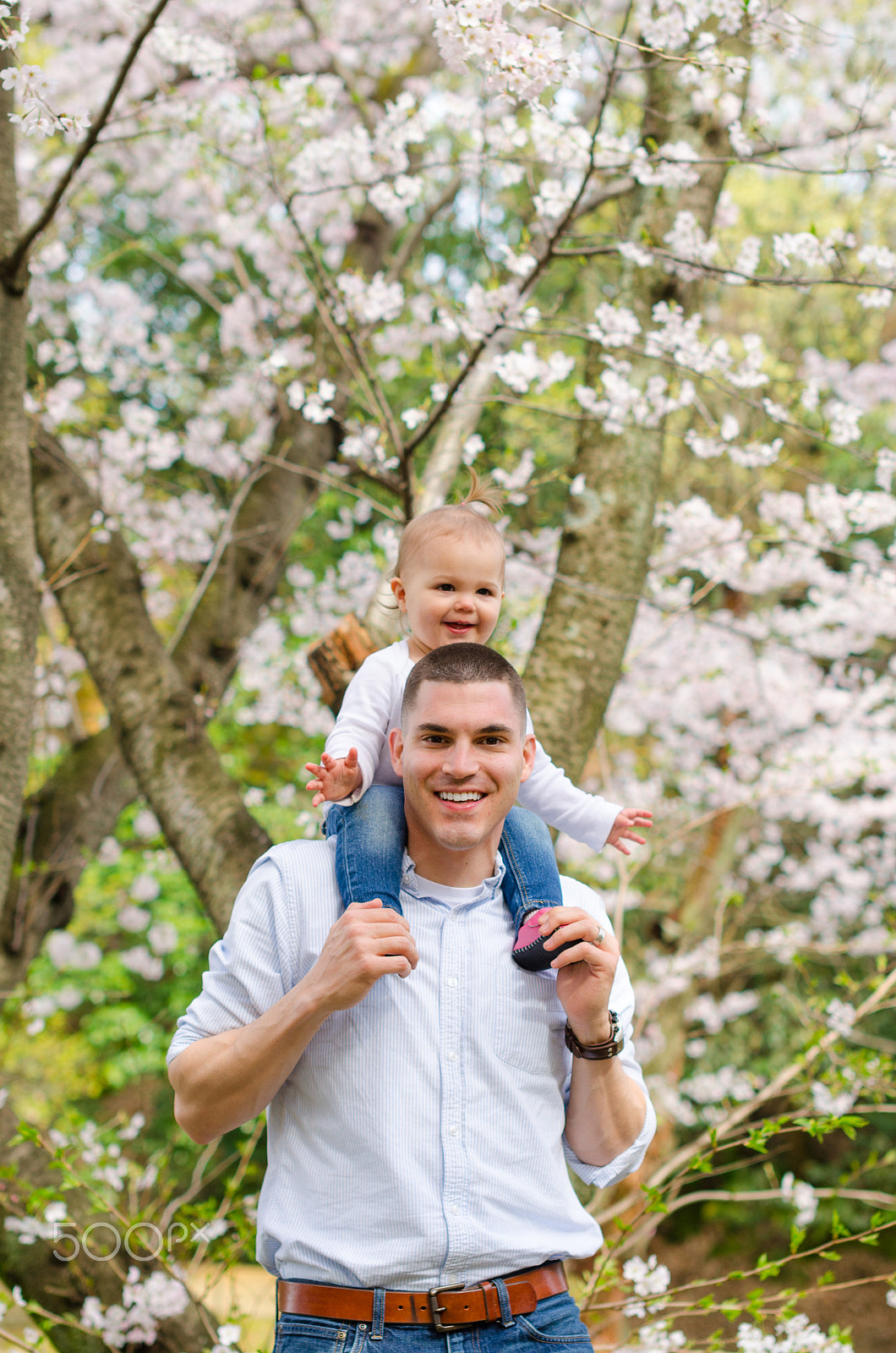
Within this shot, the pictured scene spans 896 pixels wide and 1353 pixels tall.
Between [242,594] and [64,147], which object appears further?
[64,147]

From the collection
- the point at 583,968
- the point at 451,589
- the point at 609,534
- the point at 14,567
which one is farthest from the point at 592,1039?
the point at 14,567


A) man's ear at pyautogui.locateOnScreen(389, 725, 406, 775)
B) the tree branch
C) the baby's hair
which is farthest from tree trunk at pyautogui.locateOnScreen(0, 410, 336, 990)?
man's ear at pyautogui.locateOnScreen(389, 725, 406, 775)

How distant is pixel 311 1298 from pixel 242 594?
12.0ft

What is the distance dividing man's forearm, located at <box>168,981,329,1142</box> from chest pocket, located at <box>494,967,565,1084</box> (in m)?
0.34

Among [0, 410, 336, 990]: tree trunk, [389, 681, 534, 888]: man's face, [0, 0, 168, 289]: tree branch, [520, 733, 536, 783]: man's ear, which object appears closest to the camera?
[389, 681, 534, 888]: man's face

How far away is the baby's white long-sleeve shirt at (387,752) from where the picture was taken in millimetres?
1893

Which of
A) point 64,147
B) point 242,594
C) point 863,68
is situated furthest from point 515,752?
point 863,68

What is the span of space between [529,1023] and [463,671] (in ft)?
2.07

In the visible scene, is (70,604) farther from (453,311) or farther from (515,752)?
(515,752)

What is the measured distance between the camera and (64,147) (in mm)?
6152

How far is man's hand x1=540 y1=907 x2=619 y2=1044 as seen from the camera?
1480 millimetres

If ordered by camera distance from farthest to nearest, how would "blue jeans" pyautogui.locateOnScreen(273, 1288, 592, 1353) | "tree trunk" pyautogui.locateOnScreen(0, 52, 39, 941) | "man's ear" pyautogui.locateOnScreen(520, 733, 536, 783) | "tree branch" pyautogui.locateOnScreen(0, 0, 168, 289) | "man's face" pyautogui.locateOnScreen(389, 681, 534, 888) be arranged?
"tree trunk" pyautogui.locateOnScreen(0, 52, 39, 941) < "tree branch" pyautogui.locateOnScreen(0, 0, 168, 289) < "man's ear" pyautogui.locateOnScreen(520, 733, 536, 783) < "man's face" pyautogui.locateOnScreen(389, 681, 534, 888) < "blue jeans" pyautogui.locateOnScreen(273, 1288, 592, 1353)

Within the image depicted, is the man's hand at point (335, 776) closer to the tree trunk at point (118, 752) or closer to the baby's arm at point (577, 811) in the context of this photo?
the baby's arm at point (577, 811)

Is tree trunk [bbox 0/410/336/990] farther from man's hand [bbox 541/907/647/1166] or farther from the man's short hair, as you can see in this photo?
man's hand [bbox 541/907/647/1166]
